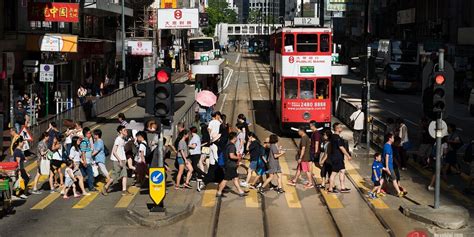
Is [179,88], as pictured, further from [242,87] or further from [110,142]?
[242,87]

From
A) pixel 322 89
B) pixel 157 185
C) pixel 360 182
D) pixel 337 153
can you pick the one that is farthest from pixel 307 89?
pixel 157 185

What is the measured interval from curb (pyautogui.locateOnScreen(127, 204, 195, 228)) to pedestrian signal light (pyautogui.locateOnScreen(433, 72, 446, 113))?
6.02 m

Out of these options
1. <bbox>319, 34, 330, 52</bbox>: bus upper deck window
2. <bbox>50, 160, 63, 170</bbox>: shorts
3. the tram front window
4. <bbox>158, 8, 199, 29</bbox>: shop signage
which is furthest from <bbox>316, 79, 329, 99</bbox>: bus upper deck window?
<bbox>158, 8, 199, 29</bbox>: shop signage

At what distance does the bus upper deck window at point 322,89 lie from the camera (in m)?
29.4

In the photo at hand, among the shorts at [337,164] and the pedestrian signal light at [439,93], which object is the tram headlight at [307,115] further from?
the pedestrian signal light at [439,93]

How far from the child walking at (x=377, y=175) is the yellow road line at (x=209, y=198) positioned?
13.3ft

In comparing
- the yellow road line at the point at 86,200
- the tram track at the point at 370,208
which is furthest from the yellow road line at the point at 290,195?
the yellow road line at the point at 86,200

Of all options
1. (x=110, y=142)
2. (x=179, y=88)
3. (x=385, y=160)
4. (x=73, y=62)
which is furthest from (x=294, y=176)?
(x=73, y=62)

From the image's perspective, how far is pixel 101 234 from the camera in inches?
565

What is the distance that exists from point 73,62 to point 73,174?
102ft

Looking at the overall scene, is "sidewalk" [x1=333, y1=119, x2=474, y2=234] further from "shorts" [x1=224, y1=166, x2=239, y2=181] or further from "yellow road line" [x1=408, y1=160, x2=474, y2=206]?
"shorts" [x1=224, y1=166, x2=239, y2=181]

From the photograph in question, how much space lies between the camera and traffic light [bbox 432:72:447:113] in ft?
51.9

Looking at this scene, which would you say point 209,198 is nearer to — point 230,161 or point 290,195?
point 230,161

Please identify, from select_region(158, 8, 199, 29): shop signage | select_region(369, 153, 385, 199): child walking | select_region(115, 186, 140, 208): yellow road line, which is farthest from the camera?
select_region(158, 8, 199, 29): shop signage
